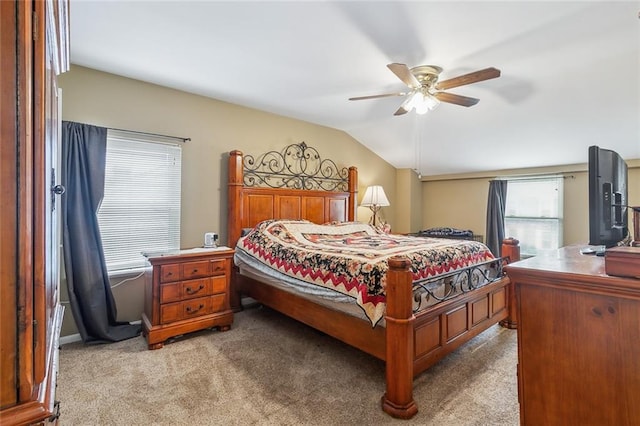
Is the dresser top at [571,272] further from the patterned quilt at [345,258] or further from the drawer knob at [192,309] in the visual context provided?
the drawer knob at [192,309]

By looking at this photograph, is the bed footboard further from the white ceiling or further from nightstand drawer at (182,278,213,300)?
nightstand drawer at (182,278,213,300)

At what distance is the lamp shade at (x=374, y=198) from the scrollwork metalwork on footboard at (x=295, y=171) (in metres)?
0.36

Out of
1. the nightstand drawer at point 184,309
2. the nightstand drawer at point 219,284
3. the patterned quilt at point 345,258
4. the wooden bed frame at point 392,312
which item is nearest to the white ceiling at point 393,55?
the wooden bed frame at point 392,312

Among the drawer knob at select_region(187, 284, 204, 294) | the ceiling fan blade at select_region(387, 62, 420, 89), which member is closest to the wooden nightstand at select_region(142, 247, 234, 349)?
the drawer knob at select_region(187, 284, 204, 294)

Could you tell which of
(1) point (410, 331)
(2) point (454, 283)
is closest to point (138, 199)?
(1) point (410, 331)

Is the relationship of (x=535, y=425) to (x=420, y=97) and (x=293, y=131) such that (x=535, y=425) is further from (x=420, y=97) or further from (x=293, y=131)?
(x=293, y=131)

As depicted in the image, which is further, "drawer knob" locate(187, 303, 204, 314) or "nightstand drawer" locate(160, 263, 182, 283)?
"drawer knob" locate(187, 303, 204, 314)

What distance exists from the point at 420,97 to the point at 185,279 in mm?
2614

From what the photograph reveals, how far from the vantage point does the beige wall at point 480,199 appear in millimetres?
4188

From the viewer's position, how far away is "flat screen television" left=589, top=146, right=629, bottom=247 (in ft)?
4.36

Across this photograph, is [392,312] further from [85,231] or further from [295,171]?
[295,171]

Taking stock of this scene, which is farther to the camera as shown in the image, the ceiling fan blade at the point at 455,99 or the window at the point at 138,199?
the window at the point at 138,199

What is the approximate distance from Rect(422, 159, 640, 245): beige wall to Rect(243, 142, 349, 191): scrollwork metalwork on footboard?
1.99m

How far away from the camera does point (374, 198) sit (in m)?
4.76
